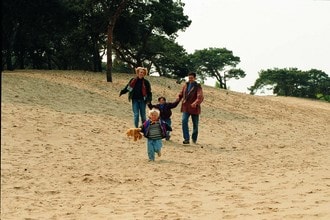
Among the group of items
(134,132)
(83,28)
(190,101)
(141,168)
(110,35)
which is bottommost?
(141,168)

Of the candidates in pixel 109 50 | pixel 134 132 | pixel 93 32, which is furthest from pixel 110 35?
pixel 134 132

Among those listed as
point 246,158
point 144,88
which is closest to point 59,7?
point 144,88

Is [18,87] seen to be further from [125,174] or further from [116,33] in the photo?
[116,33]

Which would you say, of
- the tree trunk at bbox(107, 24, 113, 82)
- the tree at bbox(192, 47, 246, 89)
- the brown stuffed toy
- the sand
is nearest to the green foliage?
the tree at bbox(192, 47, 246, 89)

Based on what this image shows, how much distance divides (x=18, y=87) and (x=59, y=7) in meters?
13.1

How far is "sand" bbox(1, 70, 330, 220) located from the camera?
5.96 meters

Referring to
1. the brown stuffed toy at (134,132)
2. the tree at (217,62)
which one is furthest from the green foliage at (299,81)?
the brown stuffed toy at (134,132)

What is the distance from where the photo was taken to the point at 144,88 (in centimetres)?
1249

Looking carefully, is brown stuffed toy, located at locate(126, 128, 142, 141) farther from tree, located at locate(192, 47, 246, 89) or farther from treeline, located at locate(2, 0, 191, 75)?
tree, located at locate(192, 47, 246, 89)

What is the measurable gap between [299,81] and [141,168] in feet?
192

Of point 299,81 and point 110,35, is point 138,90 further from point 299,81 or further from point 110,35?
point 299,81

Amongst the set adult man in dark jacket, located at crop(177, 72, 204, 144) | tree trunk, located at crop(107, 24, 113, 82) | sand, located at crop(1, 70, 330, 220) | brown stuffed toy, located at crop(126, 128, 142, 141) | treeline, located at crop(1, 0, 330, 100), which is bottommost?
sand, located at crop(1, 70, 330, 220)

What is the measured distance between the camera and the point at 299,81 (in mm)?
63938

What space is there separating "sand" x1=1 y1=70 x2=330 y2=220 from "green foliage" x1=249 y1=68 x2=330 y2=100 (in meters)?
46.3
